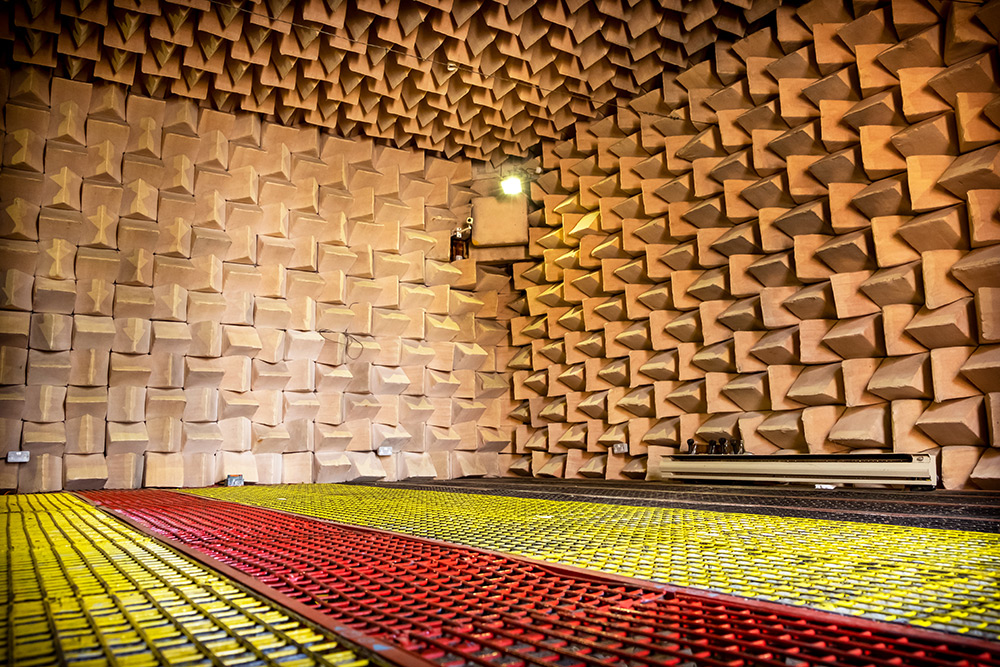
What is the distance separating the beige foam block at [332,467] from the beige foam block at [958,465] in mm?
4464

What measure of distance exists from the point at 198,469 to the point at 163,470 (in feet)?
0.85

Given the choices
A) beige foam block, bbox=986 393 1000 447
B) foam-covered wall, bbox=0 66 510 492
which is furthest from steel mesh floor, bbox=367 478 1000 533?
foam-covered wall, bbox=0 66 510 492

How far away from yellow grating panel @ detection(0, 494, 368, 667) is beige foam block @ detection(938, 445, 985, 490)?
3779mm

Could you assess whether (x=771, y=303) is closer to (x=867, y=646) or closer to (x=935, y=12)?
(x=935, y=12)

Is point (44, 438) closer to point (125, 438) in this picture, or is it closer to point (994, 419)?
point (125, 438)

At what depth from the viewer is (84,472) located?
5.06 metres

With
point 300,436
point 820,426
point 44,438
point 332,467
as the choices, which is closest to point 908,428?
point 820,426

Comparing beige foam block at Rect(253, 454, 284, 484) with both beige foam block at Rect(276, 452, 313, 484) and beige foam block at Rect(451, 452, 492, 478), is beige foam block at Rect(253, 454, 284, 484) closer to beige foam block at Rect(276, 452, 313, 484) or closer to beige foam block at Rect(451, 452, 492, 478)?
beige foam block at Rect(276, 452, 313, 484)

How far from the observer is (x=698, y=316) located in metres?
5.41

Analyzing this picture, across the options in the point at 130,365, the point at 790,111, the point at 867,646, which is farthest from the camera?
the point at 130,365

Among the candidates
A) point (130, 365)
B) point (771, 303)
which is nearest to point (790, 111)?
point (771, 303)

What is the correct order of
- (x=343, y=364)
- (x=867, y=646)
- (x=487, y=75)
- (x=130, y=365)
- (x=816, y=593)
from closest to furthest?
1. (x=867, y=646)
2. (x=816, y=593)
3. (x=130, y=365)
4. (x=487, y=75)
5. (x=343, y=364)

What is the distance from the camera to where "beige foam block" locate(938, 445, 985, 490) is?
12.3ft

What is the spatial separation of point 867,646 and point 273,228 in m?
5.79
